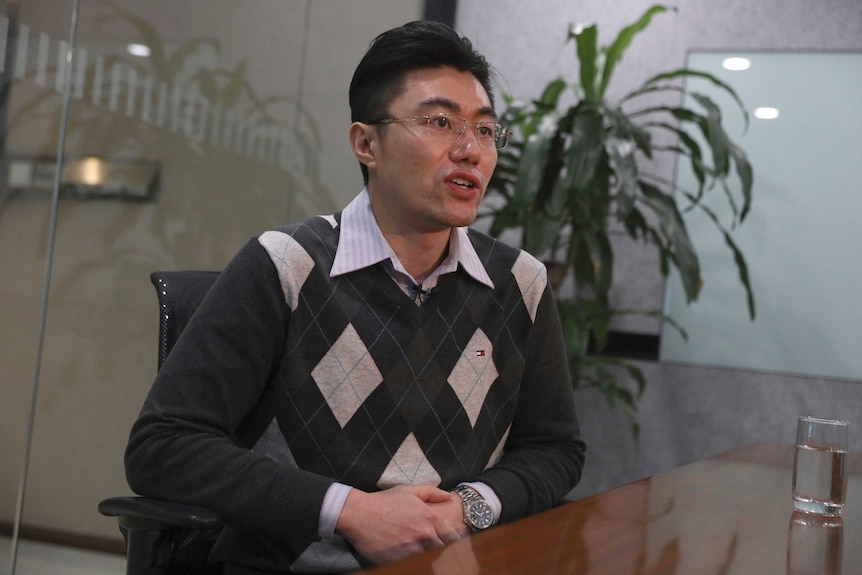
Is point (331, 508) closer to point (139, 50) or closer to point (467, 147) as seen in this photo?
point (467, 147)

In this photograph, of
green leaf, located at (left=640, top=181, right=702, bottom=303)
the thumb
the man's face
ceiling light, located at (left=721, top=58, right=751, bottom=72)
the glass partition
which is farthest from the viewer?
ceiling light, located at (left=721, top=58, right=751, bottom=72)

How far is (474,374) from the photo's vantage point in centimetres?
152

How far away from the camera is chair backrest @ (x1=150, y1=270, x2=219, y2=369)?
4.69 ft

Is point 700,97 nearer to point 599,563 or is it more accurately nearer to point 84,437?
point 84,437

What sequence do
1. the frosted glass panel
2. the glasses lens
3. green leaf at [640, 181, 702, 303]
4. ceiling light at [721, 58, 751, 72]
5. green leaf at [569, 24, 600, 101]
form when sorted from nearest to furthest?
the glasses lens
green leaf at [640, 181, 702, 303]
green leaf at [569, 24, 600, 101]
the frosted glass panel
ceiling light at [721, 58, 751, 72]

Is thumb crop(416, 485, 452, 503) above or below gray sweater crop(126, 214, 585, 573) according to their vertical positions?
below

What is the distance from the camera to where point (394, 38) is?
1.58 metres

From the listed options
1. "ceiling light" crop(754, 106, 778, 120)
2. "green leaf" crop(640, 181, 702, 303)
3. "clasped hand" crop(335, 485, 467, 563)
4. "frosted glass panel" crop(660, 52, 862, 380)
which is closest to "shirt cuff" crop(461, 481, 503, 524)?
"clasped hand" crop(335, 485, 467, 563)

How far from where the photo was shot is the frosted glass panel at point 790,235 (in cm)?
358

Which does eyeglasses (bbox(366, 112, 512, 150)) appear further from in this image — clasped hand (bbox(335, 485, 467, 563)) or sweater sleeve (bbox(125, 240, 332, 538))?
clasped hand (bbox(335, 485, 467, 563))

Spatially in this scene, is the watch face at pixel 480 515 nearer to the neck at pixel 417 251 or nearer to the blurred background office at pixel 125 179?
the neck at pixel 417 251

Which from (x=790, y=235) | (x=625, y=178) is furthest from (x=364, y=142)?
(x=790, y=235)

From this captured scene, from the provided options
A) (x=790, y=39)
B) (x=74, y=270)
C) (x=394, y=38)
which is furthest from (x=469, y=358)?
(x=790, y=39)

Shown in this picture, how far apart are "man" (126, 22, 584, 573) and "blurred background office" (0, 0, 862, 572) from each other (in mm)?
734
